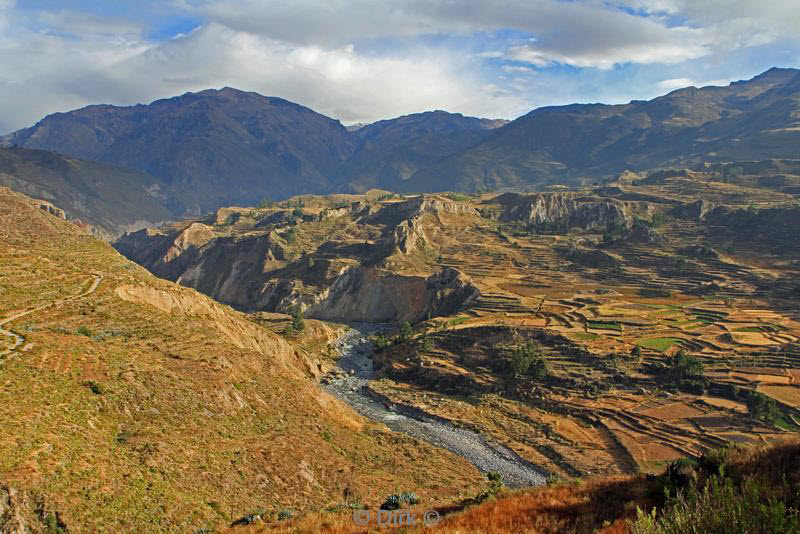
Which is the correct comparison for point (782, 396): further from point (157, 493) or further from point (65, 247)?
point (65, 247)

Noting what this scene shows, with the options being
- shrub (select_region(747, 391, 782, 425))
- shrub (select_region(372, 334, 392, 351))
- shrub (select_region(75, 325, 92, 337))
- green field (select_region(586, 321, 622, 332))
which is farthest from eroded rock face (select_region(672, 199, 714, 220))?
shrub (select_region(75, 325, 92, 337))

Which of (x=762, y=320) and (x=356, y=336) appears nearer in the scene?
(x=762, y=320)

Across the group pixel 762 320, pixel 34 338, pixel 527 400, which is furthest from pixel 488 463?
pixel 762 320

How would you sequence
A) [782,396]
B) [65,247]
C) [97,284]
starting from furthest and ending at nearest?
[65,247] < [782,396] < [97,284]

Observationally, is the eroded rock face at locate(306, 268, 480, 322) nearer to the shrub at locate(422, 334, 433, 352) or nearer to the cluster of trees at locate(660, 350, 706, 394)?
the shrub at locate(422, 334, 433, 352)

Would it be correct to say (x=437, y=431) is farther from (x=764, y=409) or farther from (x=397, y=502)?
(x=764, y=409)

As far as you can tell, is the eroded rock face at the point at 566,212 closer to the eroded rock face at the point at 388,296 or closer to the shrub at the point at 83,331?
the eroded rock face at the point at 388,296
